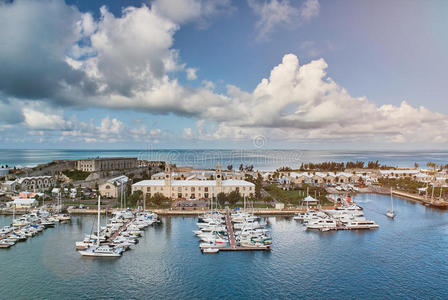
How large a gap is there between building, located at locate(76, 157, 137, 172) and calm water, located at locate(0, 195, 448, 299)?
49485mm

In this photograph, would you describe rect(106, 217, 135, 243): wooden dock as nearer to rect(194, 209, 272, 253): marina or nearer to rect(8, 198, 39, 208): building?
rect(194, 209, 272, 253): marina

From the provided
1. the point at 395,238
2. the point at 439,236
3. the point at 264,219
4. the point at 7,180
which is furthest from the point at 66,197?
the point at 439,236

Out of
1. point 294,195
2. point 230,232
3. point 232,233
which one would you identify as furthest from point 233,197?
point 294,195

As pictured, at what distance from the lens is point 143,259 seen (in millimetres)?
27828

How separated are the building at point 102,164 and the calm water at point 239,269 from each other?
49.5 meters

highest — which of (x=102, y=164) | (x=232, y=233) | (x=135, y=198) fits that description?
(x=102, y=164)

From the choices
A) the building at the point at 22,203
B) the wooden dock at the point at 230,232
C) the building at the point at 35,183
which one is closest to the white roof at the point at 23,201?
the building at the point at 22,203

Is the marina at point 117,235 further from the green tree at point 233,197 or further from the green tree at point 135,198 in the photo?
the green tree at point 233,197

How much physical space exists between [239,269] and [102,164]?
7216cm

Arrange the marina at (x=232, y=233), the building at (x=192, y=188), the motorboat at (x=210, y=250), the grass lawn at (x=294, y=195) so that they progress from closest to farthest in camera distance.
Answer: the motorboat at (x=210, y=250)
the marina at (x=232, y=233)
the grass lawn at (x=294, y=195)
the building at (x=192, y=188)

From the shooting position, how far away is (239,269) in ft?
85.7

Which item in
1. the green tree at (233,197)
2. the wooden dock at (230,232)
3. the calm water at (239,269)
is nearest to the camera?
the calm water at (239,269)

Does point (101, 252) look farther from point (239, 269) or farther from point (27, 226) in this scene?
point (27, 226)

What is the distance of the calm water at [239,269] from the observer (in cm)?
2227
